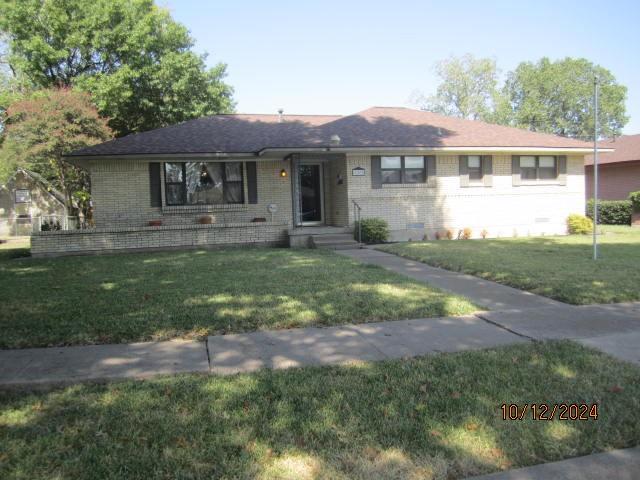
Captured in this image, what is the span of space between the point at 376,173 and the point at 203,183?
18.9ft

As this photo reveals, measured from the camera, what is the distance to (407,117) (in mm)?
18922

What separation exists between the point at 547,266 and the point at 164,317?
24.1ft

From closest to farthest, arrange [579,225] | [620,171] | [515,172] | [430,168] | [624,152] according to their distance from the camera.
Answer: [430,168], [515,172], [579,225], [620,171], [624,152]

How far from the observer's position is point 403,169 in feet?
52.2

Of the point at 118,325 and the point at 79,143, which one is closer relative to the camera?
the point at 118,325

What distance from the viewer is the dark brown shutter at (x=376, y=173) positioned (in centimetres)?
1541

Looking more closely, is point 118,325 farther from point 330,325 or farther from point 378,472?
point 378,472

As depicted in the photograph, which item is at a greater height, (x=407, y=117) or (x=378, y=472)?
(x=407, y=117)

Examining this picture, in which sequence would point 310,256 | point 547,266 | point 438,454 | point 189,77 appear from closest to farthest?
point 438,454, point 547,266, point 310,256, point 189,77

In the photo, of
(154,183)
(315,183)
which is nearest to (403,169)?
(315,183)

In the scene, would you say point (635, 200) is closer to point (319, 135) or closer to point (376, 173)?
point (376, 173)

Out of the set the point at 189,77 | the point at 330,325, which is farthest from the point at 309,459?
the point at 189,77

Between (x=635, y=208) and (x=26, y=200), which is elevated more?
(x=26, y=200)

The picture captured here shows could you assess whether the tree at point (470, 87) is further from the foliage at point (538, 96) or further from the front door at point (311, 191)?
Result: the front door at point (311, 191)
